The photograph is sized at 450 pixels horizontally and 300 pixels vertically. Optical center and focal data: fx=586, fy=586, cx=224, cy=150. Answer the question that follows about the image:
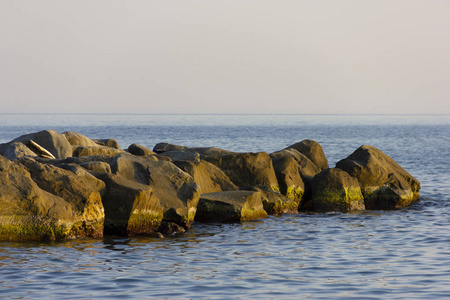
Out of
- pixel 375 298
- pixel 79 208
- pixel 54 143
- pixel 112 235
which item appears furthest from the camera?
pixel 54 143

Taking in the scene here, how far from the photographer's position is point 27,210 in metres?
12.7

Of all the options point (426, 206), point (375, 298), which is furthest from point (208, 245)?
point (426, 206)

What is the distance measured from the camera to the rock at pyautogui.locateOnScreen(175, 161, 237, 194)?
1736 cm

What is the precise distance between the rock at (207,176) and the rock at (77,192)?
3.88 m

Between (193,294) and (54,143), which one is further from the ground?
(54,143)

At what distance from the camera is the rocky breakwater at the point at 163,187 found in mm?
12913

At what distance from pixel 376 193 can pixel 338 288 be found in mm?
10970

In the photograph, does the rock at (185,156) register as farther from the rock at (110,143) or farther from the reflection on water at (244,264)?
the rock at (110,143)

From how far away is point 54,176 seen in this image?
44.9 feet

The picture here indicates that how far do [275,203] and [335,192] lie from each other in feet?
7.19

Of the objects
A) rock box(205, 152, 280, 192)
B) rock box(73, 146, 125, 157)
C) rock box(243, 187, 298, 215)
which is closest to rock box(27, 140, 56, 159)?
rock box(73, 146, 125, 157)

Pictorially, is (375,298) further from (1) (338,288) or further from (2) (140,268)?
(2) (140,268)

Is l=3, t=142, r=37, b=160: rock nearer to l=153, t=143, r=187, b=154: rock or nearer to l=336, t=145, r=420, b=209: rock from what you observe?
l=153, t=143, r=187, b=154: rock

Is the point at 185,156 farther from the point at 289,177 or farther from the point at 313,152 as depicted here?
the point at 313,152
